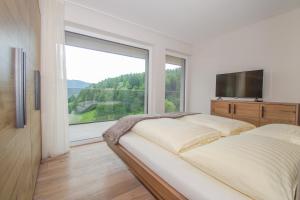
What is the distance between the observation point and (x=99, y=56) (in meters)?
3.20

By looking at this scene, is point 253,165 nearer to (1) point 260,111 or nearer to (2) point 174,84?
(1) point 260,111

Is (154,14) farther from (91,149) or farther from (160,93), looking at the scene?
(91,149)

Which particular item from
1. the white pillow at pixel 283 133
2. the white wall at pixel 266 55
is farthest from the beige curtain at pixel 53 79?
the white wall at pixel 266 55

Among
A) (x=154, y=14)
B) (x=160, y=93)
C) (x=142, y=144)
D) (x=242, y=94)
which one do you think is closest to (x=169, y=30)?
(x=154, y=14)

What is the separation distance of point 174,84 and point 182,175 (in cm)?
363

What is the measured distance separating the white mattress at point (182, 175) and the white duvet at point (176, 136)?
0.23 ft

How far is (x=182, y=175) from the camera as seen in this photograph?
0.99 m

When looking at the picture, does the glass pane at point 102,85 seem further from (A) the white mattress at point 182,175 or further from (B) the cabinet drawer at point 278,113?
(B) the cabinet drawer at point 278,113

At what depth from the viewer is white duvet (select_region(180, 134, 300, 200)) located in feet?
2.46

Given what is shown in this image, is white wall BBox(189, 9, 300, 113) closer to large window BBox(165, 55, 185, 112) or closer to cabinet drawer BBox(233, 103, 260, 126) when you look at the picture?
cabinet drawer BBox(233, 103, 260, 126)

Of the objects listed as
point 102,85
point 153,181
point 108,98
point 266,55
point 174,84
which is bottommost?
point 153,181

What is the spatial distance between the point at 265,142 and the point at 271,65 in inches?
101

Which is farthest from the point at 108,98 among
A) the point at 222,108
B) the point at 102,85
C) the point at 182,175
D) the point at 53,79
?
the point at 182,175

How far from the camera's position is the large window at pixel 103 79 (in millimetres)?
2939
